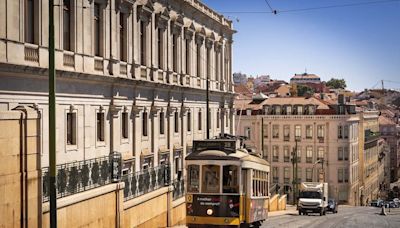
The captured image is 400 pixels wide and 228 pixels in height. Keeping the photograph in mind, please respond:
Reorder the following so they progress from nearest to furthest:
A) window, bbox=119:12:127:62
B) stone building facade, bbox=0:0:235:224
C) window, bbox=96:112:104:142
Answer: stone building facade, bbox=0:0:235:224, window, bbox=96:112:104:142, window, bbox=119:12:127:62

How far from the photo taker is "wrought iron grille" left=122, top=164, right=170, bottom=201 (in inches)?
1010

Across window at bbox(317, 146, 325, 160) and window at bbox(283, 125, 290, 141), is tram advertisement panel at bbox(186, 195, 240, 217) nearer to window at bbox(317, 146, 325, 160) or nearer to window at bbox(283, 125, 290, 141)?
window at bbox(317, 146, 325, 160)

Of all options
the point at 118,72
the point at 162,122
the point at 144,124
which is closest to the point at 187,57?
the point at 162,122

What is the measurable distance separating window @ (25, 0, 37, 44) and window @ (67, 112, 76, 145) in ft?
14.3

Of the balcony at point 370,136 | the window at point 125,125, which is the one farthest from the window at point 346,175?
the window at point 125,125

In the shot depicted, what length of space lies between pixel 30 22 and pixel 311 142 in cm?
6060

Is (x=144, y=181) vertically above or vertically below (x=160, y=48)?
below

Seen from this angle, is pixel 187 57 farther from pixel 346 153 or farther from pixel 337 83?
pixel 337 83

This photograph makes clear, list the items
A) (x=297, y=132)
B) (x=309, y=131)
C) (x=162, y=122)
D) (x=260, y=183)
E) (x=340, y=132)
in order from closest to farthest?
(x=260, y=183) < (x=162, y=122) < (x=340, y=132) < (x=309, y=131) < (x=297, y=132)

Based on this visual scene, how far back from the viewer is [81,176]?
73.0 feet

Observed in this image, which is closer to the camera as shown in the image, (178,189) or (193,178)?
(193,178)

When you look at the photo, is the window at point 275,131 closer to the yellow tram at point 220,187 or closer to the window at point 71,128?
the window at point 71,128

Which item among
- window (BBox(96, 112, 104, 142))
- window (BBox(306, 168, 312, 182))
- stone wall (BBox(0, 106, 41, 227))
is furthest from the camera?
window (BBox(306, 168, 312, 182))

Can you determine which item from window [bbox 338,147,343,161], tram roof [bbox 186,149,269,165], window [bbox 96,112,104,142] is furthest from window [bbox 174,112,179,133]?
window [bbox 338,147,343,161]
